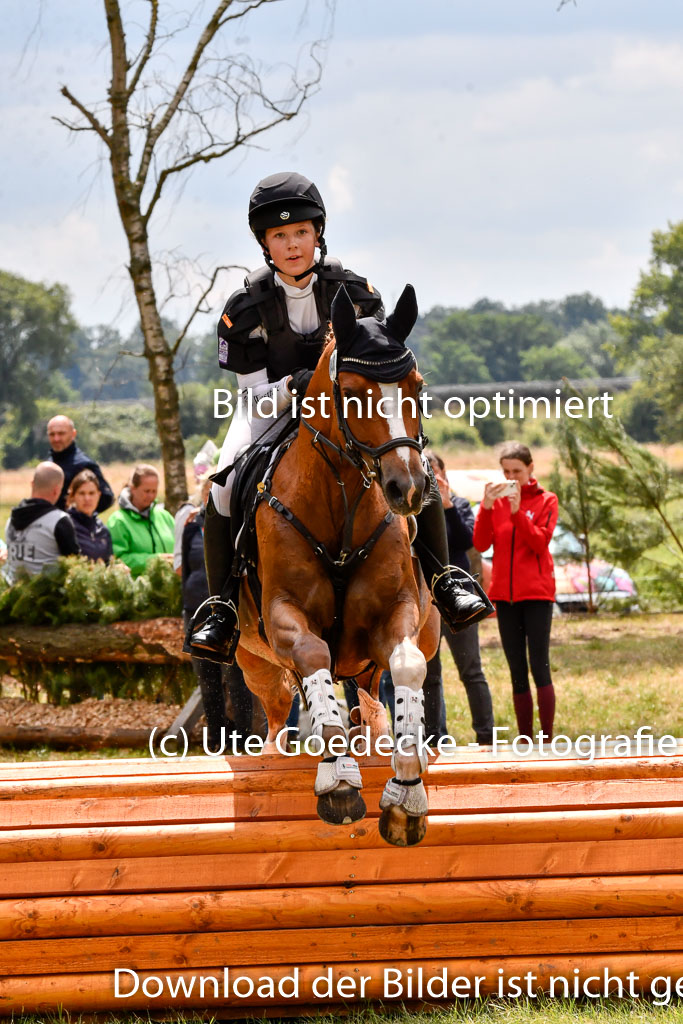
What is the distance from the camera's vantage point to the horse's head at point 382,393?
3839 millimetres

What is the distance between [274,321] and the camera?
504 centimetres

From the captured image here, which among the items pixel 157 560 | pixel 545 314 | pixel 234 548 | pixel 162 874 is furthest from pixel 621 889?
pixel 545 314

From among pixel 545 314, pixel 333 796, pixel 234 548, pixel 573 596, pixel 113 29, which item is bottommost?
pixel 573 596

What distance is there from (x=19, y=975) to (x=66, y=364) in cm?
9111

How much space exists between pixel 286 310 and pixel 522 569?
3341 millimetres

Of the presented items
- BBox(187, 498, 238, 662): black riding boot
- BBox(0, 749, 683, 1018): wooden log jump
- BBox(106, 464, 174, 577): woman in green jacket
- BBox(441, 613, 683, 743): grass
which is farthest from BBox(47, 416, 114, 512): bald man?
BBox(0, 749, 683, 1018): wooden log jump

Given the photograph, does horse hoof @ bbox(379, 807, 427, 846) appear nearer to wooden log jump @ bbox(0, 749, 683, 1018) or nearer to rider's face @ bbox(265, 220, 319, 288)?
wooden log jump @ bbox(0, 749, 683, 1018)

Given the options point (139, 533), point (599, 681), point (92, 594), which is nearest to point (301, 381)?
point (92, 594)

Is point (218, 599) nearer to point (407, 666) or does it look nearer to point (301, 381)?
point (301, 381)

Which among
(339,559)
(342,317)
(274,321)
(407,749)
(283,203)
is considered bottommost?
(407,749)

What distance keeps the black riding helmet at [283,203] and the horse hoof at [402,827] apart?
2455 mm

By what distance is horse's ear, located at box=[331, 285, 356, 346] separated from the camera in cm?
405

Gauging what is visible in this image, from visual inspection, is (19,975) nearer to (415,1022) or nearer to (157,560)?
(415,1022)

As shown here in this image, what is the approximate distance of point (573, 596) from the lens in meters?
17.9
